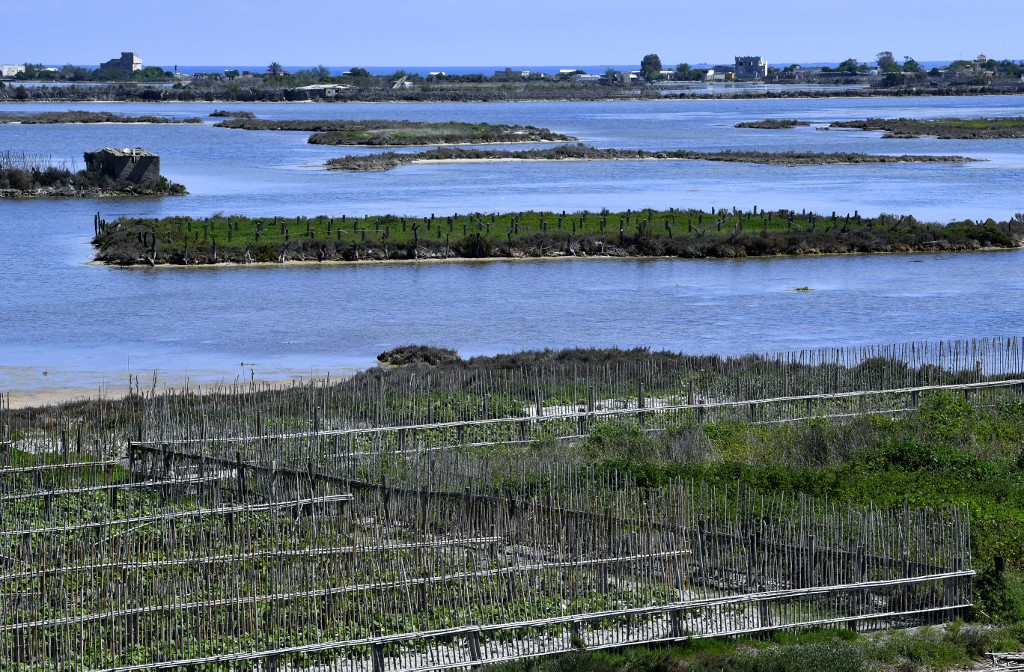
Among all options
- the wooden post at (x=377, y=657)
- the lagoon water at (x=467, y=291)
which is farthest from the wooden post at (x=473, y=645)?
the lagoon water at (x=467, y=291)

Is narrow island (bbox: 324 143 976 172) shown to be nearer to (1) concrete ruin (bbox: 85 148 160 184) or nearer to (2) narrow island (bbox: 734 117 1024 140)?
(1) concrete ruin (bbox: 85 148 160 184)

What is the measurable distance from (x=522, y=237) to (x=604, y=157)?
49.5m

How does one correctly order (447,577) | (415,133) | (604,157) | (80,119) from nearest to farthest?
(447,577), (604,157), (415,133), (80,119)

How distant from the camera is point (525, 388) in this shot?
25312mm

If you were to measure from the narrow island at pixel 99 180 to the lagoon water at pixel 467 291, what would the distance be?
212 cm

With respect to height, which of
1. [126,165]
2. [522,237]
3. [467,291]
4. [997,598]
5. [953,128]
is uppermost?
[953,128]

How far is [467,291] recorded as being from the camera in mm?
45281

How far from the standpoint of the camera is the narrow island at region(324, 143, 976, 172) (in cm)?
9569

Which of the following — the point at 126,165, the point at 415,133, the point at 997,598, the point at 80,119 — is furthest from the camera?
the point at 80,119

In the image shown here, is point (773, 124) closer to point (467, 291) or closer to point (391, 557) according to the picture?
point (467, 291)

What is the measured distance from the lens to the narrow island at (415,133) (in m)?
117

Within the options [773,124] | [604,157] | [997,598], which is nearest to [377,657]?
[997,598]

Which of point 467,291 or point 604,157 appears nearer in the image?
point 467,291

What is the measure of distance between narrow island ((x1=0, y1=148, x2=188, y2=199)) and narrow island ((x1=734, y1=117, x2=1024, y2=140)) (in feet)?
232
